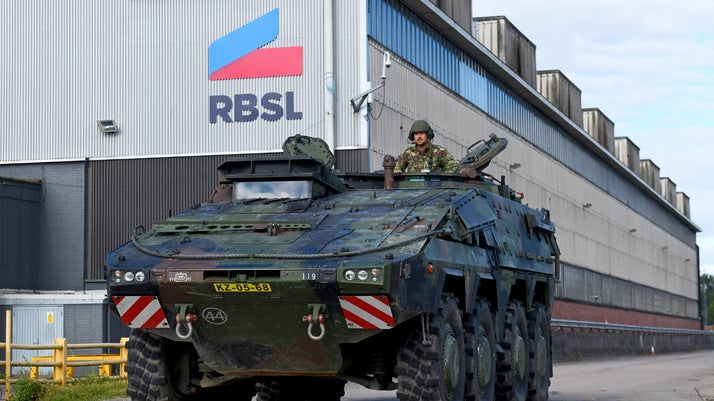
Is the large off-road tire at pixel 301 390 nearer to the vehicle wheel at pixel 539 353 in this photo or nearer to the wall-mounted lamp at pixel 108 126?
the vehicle wheel at pixel 539 353

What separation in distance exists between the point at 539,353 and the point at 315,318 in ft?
19.7

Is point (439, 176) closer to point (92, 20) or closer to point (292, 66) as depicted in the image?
point (292, 66)

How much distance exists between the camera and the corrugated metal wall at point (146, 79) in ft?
117

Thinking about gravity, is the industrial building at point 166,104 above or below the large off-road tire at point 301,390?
above

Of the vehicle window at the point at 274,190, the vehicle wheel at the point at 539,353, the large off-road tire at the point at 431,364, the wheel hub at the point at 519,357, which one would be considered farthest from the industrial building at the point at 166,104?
the large off-road tire at the point at 431,364

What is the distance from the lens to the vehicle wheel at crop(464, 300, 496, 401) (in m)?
13.1

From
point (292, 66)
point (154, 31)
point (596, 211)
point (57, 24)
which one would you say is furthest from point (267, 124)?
point (596, 211)

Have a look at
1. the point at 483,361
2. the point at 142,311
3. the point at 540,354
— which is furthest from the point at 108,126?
the point at 142,311

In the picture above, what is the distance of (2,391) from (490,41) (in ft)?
107

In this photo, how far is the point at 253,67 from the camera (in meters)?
36.2

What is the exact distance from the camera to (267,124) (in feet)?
119

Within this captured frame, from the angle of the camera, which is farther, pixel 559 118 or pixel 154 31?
pixel 559 118

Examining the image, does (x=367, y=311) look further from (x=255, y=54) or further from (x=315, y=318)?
(x=255, y=54)

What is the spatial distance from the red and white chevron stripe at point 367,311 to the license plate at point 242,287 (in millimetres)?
720
